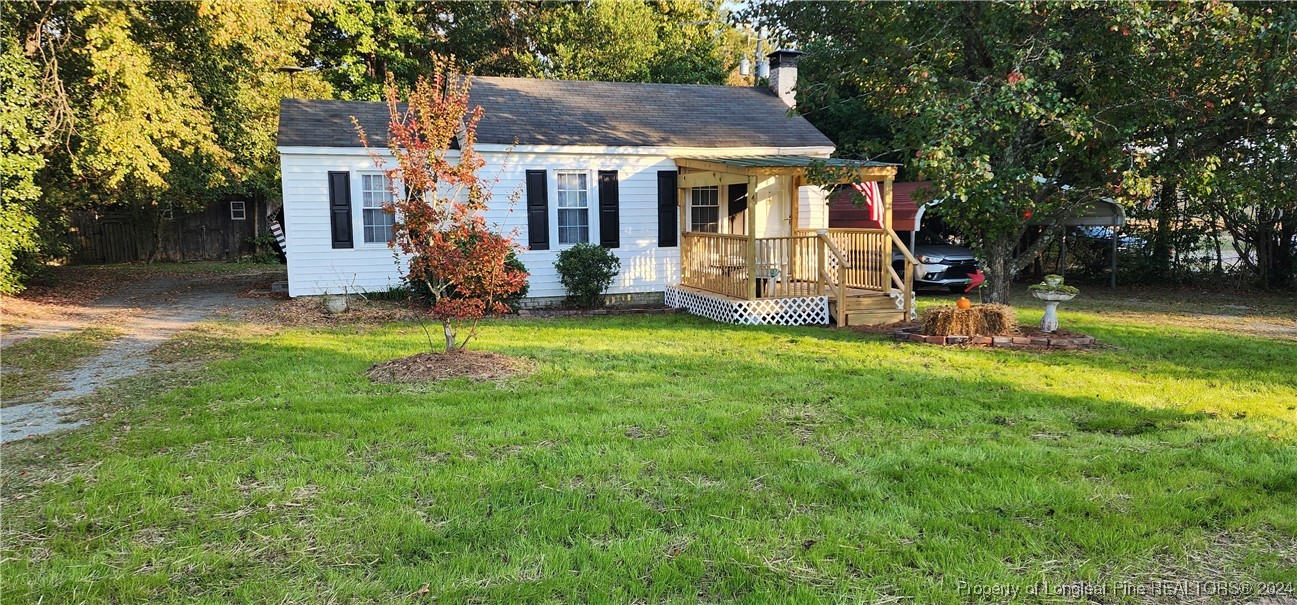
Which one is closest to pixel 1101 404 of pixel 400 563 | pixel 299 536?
pixel 400 563

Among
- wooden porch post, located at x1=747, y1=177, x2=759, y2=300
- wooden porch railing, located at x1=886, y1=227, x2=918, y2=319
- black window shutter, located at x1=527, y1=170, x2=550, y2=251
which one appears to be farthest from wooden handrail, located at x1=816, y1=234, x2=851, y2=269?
black window shutter, located at x1=527, y1=170, x2=550, y2=251

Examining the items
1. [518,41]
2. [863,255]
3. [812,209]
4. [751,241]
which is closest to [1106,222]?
[812,209]

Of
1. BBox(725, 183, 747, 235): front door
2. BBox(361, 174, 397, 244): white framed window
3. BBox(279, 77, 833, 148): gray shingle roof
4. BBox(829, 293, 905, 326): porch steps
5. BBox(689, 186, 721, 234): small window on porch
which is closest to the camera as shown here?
BBox(829, 293, 905, 326): porch steps

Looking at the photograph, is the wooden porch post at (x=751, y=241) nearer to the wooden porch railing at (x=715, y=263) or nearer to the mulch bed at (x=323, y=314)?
the wooden porch railing at (x=715, y=263)

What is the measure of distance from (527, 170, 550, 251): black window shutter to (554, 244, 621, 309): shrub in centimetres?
43

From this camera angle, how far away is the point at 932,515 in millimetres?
3883

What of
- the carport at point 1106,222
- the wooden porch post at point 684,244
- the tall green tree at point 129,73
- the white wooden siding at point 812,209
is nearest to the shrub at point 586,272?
the wooden porch post at point 684,244

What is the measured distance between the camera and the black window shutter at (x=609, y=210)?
12.8 meters

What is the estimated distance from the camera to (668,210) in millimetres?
13102

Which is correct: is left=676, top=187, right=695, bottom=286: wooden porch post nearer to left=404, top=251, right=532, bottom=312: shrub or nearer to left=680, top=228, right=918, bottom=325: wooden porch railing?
left=680, top=228, right=918, bottom=325: wooden porch railing

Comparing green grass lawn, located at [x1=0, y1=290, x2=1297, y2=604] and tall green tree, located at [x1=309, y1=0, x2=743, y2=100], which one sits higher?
tall green tree, located at [x1=309, y1=0, x2=743, y2=100]

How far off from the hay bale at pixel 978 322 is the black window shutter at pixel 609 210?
5507 mm

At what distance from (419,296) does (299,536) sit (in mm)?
8478

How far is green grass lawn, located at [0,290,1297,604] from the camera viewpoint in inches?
130
